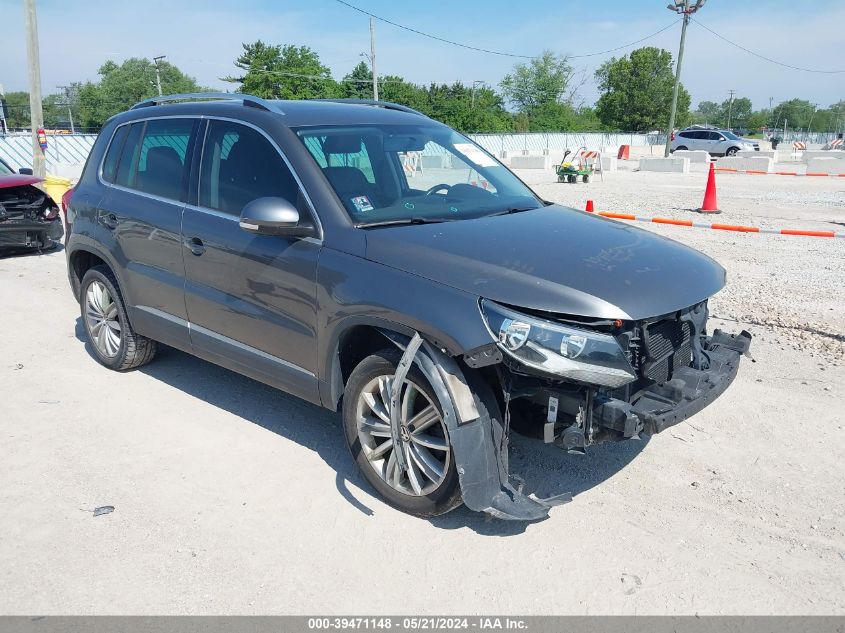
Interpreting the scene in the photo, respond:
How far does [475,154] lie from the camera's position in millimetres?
4816

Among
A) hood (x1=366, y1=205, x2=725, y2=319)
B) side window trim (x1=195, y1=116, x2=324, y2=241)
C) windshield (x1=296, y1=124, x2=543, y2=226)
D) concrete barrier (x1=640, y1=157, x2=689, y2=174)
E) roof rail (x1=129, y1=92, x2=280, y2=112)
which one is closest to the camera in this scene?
hood (x1=366, y1=205, x2=725, y2=319)

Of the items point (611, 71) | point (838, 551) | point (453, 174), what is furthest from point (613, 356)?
point (611, 71)

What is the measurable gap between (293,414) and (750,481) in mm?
2792

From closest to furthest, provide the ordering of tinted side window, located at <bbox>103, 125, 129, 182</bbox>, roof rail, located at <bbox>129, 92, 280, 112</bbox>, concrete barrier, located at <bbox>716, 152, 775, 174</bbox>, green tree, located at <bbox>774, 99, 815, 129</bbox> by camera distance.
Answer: roof rail, located at <bbox>129, 92, 280, 112</bbox>
tinted side window, located at <bbox>103, 125, 129, 182</bbox>
concrete barrier, located at <bbox>716, 152, 775, 174</bbox>
green tree, located at <bbox>774, 99, 815, 129</bbox>

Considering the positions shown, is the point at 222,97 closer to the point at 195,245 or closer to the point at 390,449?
the point at 195,245

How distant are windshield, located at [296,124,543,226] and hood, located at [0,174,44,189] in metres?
7.65

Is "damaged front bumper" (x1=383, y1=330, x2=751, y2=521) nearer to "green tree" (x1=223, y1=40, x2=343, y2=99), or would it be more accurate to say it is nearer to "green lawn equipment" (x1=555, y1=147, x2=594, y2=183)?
"green lawn equipment" (x1=555, y1=147, x2=594, y2=183)

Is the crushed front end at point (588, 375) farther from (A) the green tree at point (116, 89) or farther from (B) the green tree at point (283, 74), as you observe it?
(A) the green tree at point (116, 89)

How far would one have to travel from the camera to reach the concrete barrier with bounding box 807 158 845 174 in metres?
29.2

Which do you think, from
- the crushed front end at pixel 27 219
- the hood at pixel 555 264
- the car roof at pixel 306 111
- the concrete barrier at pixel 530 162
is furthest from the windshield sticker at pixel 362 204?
the concrete barrier at pixel 530 162

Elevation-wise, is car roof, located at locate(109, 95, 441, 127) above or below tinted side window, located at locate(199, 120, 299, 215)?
above

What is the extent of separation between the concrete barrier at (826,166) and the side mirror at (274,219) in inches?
1231

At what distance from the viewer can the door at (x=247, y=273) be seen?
3811mm

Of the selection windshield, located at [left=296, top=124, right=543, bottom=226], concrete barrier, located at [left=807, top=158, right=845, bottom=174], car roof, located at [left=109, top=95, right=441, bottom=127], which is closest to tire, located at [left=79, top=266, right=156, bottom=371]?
car roof, located at [left=109, top=95, right=441, bottom=127]
